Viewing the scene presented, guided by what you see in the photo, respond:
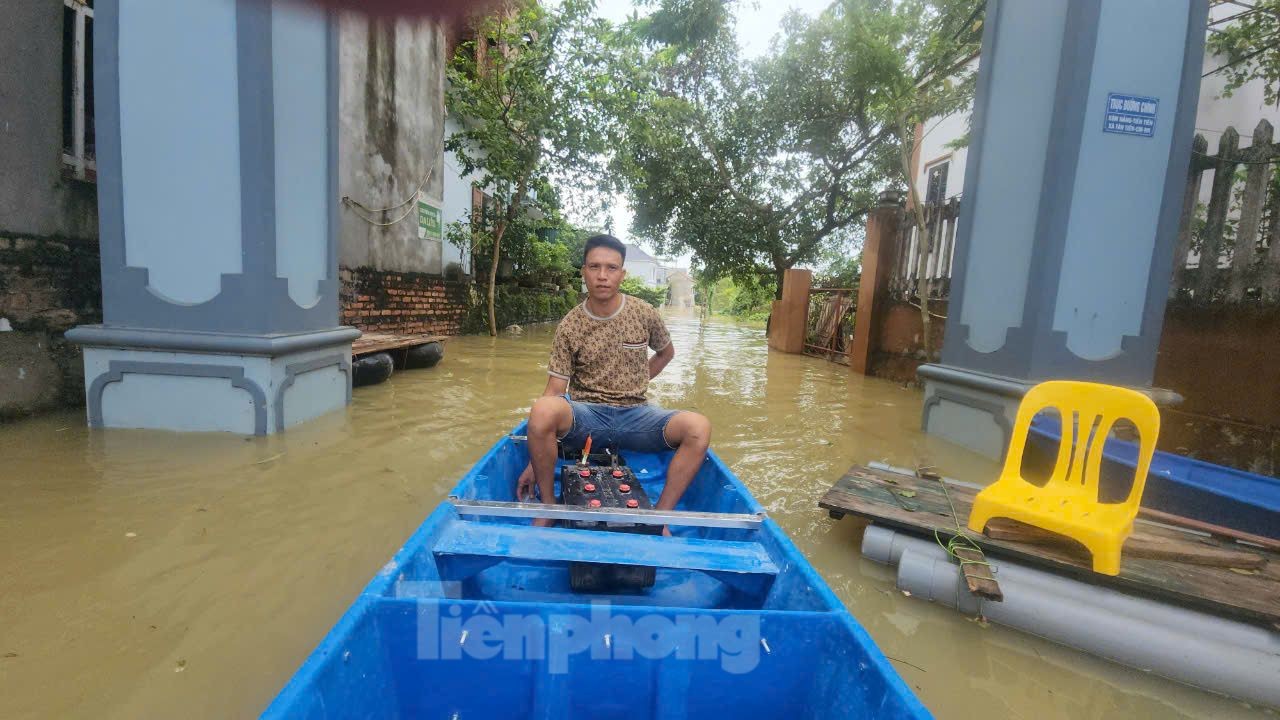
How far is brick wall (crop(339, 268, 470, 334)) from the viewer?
745cm

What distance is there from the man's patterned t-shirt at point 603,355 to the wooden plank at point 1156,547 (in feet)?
5.53

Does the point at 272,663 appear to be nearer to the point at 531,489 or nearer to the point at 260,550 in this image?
the point at 260,550

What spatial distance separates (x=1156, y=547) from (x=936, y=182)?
472 inches

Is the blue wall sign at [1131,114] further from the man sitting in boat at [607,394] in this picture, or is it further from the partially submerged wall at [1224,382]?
the man sitting in boat at [607,394]

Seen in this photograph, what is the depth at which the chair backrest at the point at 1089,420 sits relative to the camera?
6.77 ft

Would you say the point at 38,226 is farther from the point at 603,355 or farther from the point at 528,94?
the point at 528,94

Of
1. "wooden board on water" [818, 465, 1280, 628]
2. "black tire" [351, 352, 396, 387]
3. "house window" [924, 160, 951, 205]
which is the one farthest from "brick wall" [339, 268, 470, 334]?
"house window" [924, 160, 951, 205]

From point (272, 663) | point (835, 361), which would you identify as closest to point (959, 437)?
point (272, 663)

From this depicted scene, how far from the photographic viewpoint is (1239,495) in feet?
8.35

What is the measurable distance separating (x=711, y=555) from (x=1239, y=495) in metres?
2.58

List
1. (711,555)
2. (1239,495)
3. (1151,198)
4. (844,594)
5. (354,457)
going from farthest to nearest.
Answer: (1151,198) → (354,457) → (1239,495) → (844,594) → (711,555)

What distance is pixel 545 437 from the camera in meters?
2.46

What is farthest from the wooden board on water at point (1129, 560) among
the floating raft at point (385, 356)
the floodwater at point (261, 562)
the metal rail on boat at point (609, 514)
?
the floating raft at point (385, 356)

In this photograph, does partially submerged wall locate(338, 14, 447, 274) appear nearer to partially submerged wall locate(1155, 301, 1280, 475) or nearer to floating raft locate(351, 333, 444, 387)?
floating raft locate(351, 333, 444, 387)
